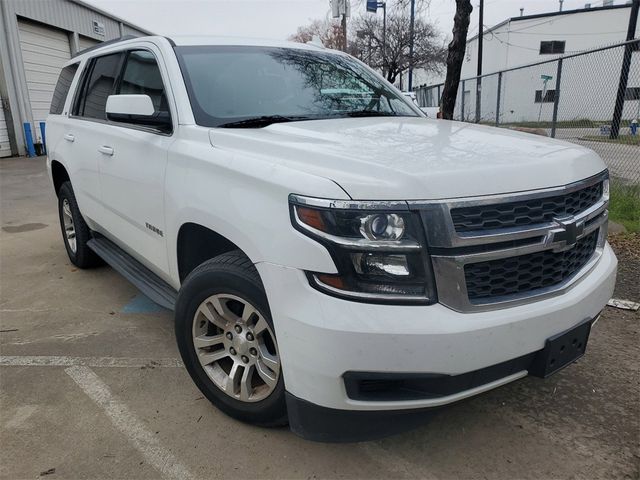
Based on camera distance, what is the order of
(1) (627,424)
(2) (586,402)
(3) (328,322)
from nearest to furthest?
1. (3) (328,322)
2. (1) (627,424)
3. (2) (586,402)

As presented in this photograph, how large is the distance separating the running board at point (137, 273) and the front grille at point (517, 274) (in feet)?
5.59

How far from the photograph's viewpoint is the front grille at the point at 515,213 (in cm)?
181

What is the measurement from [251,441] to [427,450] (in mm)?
Answer: 819

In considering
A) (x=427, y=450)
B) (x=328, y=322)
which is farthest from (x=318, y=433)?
(x=427, y=450)

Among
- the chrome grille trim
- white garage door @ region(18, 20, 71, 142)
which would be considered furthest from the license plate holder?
white garage door @ region(18, 20, 71, 142)

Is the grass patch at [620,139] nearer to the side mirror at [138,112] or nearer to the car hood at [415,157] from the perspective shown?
the car hood at [415,157]

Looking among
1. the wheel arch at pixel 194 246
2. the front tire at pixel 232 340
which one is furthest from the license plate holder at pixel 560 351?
the wheel arch at pixel 194 246

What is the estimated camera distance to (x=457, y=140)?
2.40 meters

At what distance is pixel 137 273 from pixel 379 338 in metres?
2.23

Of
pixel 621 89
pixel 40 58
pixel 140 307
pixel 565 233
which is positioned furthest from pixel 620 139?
pixel 40 58

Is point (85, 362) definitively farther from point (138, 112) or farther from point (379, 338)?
point (379, 338)

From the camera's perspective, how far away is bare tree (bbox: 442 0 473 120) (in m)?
7.28

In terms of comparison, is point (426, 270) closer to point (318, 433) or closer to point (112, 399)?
point (318, 433)

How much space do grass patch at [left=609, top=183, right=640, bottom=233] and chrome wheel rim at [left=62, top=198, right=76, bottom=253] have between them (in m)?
5.79
